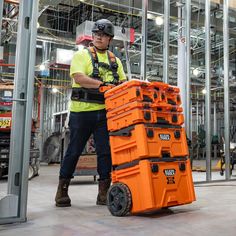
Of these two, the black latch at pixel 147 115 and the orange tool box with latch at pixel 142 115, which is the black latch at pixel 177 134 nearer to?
the orange tool box with latch at pixel 142 115

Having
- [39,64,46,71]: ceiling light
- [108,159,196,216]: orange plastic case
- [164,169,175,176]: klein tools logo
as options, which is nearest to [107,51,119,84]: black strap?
[108,159,196,216]: orange plastic case

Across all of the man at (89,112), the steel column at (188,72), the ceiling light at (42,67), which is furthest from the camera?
the ceiling light at (42,67)

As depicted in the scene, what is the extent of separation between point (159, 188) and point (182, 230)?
0.47 m

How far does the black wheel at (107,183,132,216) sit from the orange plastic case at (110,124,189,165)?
0.21 meters

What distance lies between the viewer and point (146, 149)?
8.69ft

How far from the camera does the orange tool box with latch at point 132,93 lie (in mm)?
2727

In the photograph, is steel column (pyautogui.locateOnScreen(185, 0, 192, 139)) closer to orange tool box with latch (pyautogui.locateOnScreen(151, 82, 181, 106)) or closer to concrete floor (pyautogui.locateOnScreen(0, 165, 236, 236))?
concrete floor (pyautogui.locateOnScreen(0, 165, 236, 236))

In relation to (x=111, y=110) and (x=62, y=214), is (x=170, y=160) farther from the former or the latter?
(x=62, y=214)

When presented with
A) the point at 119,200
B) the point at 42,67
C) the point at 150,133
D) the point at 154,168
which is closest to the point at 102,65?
the point at 150,133

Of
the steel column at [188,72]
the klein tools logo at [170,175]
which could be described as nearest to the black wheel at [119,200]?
the klein tools logo at [170,175]

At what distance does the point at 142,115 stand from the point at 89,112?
27.8 inches

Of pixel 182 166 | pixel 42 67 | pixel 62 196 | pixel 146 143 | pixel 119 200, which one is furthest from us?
pixel 42 67

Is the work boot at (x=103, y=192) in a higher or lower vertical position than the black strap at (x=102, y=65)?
lower

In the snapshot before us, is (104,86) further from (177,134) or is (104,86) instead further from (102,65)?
(177,134)
